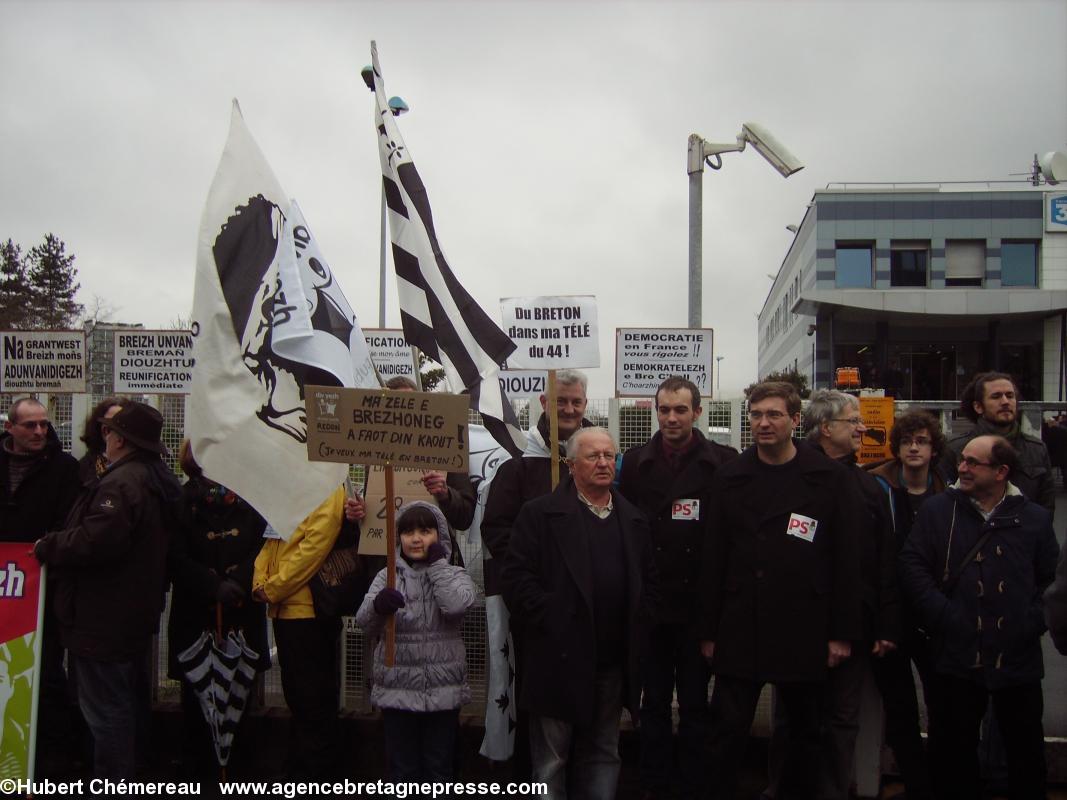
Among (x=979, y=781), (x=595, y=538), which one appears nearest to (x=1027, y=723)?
(x=979, y=781)

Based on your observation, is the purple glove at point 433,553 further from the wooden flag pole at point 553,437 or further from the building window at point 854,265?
the building window at point 854,265


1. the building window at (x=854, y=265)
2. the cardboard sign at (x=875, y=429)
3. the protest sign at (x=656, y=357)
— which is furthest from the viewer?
the building window at (x=854, y=265)

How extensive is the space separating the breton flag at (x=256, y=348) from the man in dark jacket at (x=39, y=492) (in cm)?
126

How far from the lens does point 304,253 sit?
4766 millimetres

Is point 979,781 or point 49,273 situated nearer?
point 979,781

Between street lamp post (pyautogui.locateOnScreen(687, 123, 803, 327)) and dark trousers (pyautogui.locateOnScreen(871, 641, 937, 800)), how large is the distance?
5469mm

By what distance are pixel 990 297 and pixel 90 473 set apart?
43.2m

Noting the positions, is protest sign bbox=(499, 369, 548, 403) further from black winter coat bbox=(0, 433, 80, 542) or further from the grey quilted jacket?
black winter coat bbox=(0, 433, 80, 542)

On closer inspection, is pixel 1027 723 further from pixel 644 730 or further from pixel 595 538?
pixel 595 538

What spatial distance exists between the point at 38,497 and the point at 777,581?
4.06 meters

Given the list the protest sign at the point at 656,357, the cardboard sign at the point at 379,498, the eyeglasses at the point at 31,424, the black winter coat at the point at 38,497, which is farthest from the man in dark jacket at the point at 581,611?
the protest sign at the point at 656,357

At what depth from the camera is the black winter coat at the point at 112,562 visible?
4.30 meters

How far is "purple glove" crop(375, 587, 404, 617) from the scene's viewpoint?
410 cm

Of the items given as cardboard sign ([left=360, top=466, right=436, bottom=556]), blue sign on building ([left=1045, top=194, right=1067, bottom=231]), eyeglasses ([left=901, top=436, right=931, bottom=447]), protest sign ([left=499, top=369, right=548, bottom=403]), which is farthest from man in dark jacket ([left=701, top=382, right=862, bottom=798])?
blue sign on building ([left=1045, top=194, right=1067, bottom=231])
